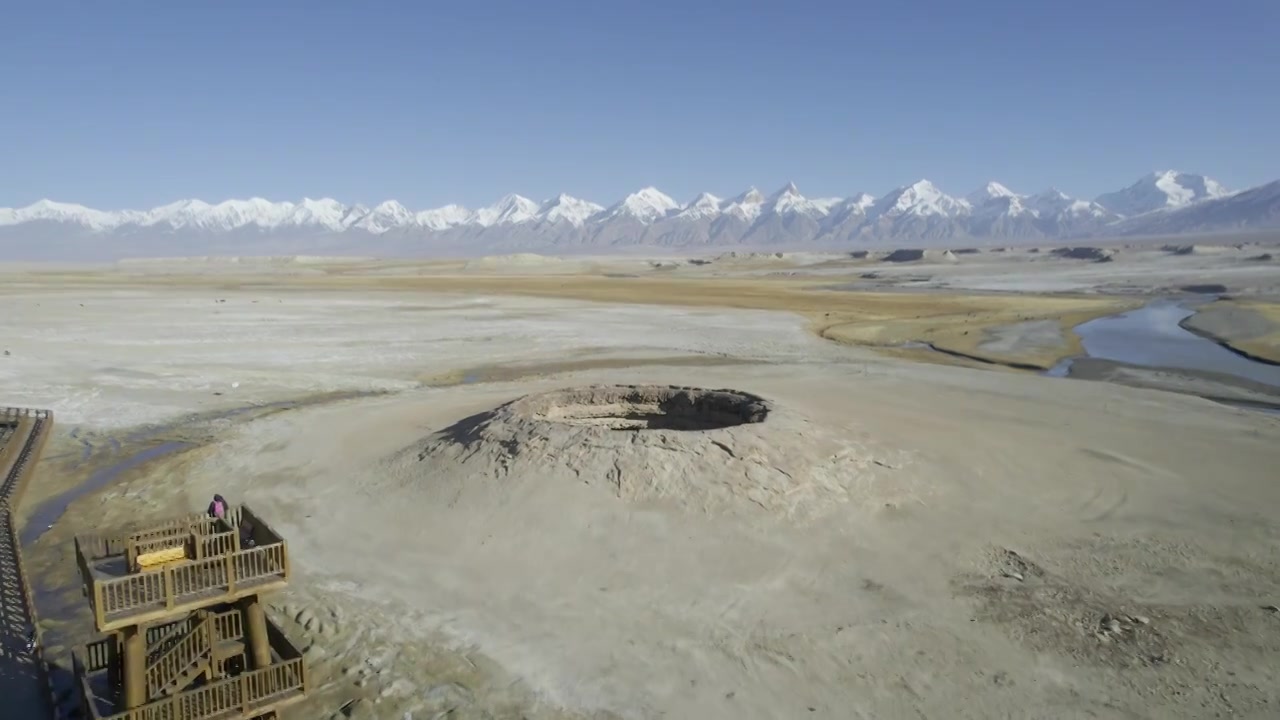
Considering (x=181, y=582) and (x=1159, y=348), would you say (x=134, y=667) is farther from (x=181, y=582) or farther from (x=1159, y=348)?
(x=1159, y=348)

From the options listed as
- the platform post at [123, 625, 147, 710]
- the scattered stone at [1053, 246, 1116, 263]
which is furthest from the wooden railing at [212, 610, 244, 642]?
A: the scattered stone at [1053, 246, 1116, 263]

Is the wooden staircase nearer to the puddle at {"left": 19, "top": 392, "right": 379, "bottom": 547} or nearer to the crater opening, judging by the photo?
the puddle at {"left": 19, "top": 392, "right": 379, "bottom": 547}

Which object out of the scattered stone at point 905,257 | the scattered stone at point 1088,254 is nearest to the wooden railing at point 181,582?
the scattered stone at point 1088,254

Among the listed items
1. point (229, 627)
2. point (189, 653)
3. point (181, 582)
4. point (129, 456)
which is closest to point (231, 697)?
point (189, 653)

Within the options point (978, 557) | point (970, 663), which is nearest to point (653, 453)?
point (978, 557)

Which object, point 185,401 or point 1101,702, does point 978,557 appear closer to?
point 1101,702

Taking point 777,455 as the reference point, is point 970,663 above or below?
below

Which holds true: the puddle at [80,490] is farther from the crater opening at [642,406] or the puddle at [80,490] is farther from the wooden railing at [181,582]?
the crater opening at [642,406]
